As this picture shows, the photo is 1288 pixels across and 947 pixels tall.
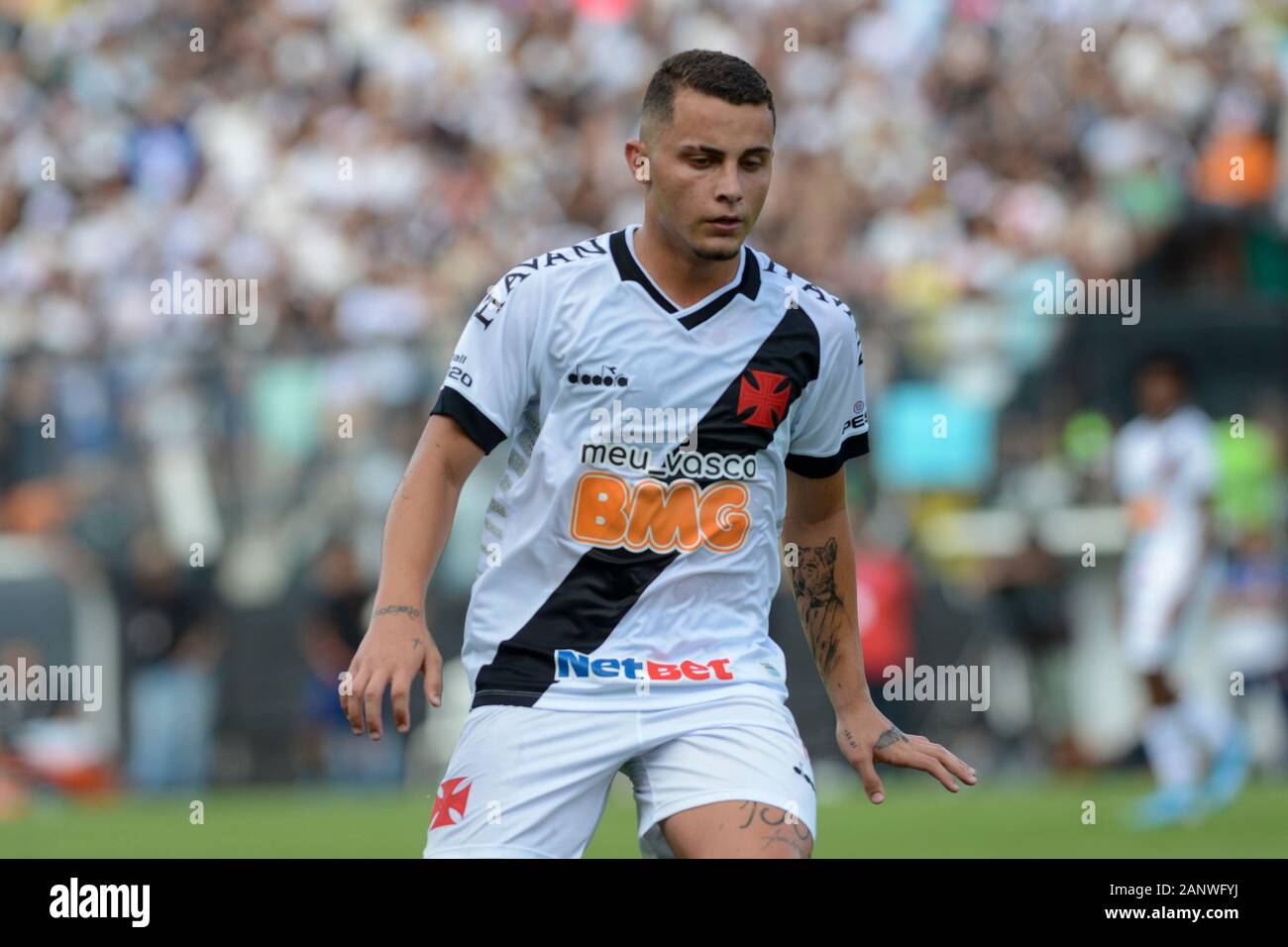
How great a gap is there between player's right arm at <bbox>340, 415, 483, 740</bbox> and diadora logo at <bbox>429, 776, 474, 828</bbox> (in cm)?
35

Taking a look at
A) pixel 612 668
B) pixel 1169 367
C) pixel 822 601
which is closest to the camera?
pixel 612 668

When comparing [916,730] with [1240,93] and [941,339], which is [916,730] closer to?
[941,339]

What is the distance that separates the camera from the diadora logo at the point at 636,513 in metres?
5.67

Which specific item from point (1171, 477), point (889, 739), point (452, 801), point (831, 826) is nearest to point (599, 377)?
point (452, 801)

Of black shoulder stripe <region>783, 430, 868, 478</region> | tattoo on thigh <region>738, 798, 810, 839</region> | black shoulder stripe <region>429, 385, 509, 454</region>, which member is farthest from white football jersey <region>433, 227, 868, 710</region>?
tattoo on thigh <region>738, 798, 810, 839</region>

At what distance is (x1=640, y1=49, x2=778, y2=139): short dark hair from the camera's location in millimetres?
5574

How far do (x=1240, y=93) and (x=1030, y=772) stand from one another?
6186mm

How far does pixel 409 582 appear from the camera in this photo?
538 cm

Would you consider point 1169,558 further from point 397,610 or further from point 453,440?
point 397,610

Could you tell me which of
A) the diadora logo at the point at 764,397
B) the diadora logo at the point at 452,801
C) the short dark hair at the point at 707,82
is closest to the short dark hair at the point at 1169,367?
the diadora logo at the point at 764,397

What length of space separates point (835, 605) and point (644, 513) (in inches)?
30.6

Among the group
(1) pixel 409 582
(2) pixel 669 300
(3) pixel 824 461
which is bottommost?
(1) pixel 409 582

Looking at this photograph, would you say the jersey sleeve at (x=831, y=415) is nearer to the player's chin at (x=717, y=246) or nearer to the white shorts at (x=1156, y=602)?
the player's chin at (x=717, y=246)

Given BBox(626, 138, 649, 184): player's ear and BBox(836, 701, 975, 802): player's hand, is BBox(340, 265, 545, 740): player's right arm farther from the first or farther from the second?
BBox(836, 701, 975, 802): player's hand
